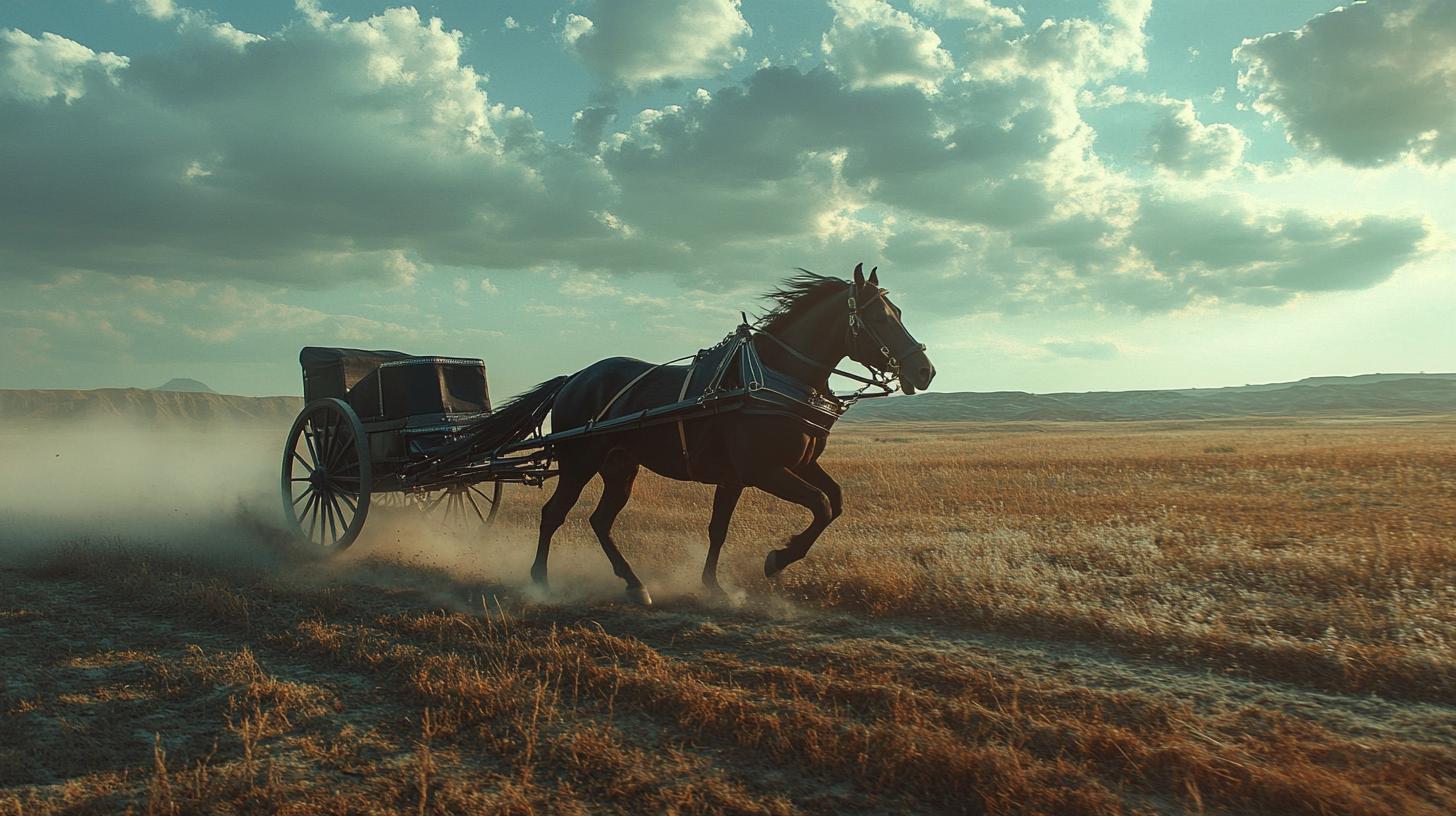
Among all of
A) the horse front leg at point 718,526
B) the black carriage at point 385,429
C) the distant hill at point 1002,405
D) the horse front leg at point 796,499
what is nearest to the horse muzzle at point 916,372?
the horse front leg at point 796,499

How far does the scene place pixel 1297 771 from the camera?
10.8 feet

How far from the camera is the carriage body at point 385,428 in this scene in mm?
8664

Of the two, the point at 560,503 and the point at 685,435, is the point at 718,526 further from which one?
the point at 560,503

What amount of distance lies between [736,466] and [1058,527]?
18.7ft

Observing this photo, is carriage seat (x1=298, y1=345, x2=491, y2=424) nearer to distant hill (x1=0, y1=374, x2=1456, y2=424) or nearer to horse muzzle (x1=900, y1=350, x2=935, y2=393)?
horse muzzle (x1=900, y1=350, x2=935, y2=393)

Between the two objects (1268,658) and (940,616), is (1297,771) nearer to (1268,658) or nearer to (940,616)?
(1268,658)

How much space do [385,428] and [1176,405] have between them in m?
132

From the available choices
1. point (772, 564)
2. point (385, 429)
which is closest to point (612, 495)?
point (772, 564)

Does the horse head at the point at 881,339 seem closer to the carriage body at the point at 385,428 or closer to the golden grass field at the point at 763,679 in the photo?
the golden grass field at the point at 763,679

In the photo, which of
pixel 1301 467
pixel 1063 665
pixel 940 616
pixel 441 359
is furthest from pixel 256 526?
pixel 1301 467

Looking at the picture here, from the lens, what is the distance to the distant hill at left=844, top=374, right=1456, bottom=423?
9931 centimetres

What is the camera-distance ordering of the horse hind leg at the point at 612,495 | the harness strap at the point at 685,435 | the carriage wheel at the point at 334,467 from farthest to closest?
the carriage wheel at the point at 334,467
the horse hind leg at the point at 612,495
the harness strap at the point at 685,435

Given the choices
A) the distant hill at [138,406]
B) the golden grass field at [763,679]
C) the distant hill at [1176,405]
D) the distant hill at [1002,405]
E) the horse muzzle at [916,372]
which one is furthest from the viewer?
the distant hill at [138,406]

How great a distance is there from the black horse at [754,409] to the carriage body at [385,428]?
4.99 ft
